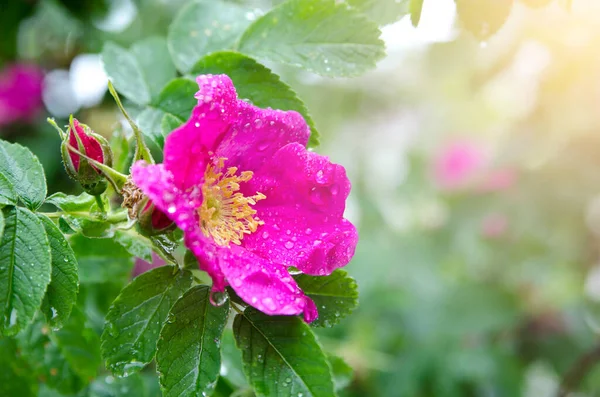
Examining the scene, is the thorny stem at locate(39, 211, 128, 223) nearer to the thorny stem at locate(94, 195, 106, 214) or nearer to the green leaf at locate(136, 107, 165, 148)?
the thorny stem at locate(94, 195, 106, 214)

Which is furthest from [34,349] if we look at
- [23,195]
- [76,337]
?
[23,195]

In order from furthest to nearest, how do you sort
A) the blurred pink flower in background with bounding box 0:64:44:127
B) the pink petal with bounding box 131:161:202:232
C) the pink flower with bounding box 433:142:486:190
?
1. the pink flower with bounding box 433:142:486:190
2. the blurred pink flower in background with bounding box 0:64:44:127
3. the pink petal with bounding box 131:161:202:232

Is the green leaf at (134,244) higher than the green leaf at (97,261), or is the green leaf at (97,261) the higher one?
the green leaf at (134,244)

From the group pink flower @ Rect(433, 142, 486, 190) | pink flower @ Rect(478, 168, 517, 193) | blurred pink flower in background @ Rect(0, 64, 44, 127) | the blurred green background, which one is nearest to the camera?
the blurred green background

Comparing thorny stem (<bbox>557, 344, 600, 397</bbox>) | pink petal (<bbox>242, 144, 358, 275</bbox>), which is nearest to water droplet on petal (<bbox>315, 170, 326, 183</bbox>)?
pink petal (<bbox>242, 144, 358, 275</bbox>)

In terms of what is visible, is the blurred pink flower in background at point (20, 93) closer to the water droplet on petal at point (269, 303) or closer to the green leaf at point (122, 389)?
the green leaf at point (122, 389)

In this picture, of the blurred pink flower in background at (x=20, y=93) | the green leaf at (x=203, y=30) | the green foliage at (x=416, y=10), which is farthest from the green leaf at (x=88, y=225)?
the blurred pink flower in background at (x=20, y=93)

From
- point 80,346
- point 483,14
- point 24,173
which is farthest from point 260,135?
point 80,346
